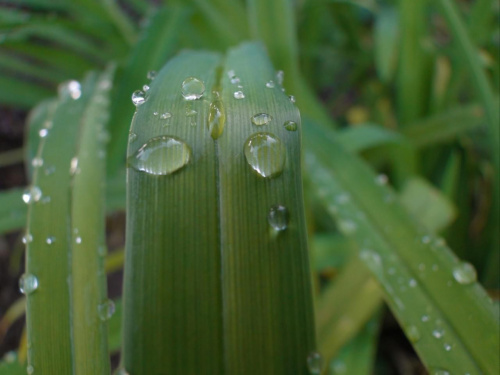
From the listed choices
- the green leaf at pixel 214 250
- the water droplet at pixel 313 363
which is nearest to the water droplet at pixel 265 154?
the green leaf at pixel 214 250

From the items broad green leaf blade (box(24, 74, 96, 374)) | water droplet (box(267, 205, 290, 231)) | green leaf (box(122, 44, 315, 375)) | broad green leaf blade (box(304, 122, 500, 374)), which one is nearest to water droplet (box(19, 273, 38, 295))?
broad green leaf blade (box(24, 74, 96, 374))

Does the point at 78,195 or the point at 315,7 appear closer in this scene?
the point at 78,195

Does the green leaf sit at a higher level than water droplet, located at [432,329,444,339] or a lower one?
higher

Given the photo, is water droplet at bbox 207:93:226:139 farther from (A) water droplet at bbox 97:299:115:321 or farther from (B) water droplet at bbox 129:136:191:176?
(A) water droplet at bbox 97:299:115:321

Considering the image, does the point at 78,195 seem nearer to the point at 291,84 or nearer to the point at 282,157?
the point at 282,157

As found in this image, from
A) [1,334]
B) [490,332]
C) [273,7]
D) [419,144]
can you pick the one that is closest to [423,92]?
[419,144]
